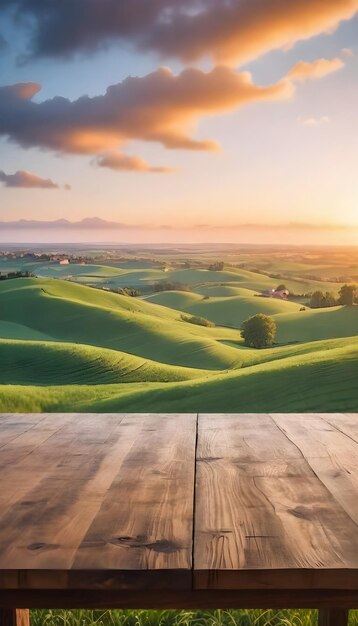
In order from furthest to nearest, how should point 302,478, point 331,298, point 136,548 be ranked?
1. point 331,298
2. point 302,478
3. point 136,548

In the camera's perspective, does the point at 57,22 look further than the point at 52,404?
Yes

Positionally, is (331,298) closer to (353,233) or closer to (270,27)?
(353,233)

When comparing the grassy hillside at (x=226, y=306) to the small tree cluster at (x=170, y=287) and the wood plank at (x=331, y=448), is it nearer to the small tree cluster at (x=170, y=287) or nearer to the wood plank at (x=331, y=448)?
the small tree cluster at (x=170, y=287)

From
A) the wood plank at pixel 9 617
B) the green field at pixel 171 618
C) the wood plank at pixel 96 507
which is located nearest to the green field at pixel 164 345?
the green field at pixel 171 618

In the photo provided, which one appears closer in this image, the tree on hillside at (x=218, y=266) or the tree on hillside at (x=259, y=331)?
the tree on hillside at (x=259, y=331)

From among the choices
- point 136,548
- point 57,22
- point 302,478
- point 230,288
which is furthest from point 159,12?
point 136,548

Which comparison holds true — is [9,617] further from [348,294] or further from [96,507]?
[348,294]
